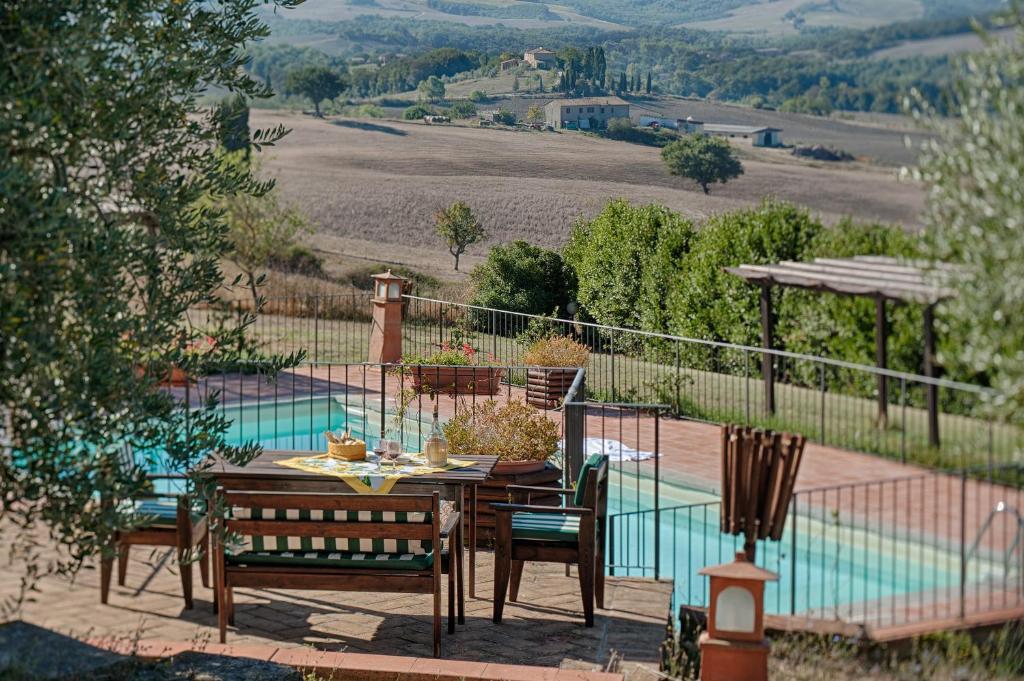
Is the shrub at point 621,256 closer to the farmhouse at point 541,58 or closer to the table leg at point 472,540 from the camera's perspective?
the farmhouse at point 541,58

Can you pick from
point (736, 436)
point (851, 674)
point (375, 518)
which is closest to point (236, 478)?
point (375, 518)

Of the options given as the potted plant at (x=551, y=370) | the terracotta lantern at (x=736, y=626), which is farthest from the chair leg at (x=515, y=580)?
the potted plant at (x=551, y=370)

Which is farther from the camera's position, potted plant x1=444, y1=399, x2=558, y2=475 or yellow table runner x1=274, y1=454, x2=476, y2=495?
potted plant x1=444, y1=399, x2=558, y2=475

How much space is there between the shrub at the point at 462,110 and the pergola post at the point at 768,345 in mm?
6525

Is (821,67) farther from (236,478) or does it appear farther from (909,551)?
(236,478)

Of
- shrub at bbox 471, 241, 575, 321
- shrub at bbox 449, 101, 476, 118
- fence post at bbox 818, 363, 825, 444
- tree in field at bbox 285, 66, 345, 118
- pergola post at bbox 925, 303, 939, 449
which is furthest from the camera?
tree in field at bbox 285, 66, 345, 118

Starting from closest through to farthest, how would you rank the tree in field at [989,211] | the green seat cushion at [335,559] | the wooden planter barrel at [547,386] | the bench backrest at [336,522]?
1. the tree in field at [989,211]
2. the bench backrest at [336,522]
3. the green seat cushion at [335,559]
4. the wooden planter barrel at [547,386]

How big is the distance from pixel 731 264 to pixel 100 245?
8.70 meters

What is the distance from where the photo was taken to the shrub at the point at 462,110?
15523mm

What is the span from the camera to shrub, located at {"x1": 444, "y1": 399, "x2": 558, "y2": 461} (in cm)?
723

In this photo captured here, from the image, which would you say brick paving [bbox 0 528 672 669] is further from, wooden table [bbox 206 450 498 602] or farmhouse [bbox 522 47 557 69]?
farmhouse [bbox 522 47 557 69]

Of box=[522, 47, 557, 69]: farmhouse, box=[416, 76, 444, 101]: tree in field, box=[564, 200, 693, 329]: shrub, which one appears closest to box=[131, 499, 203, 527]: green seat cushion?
box=[564, 200, 693, 329]: shrub

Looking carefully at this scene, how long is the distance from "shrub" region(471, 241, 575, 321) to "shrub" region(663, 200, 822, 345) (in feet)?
5.64

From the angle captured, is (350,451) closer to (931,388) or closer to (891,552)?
(891,552)
